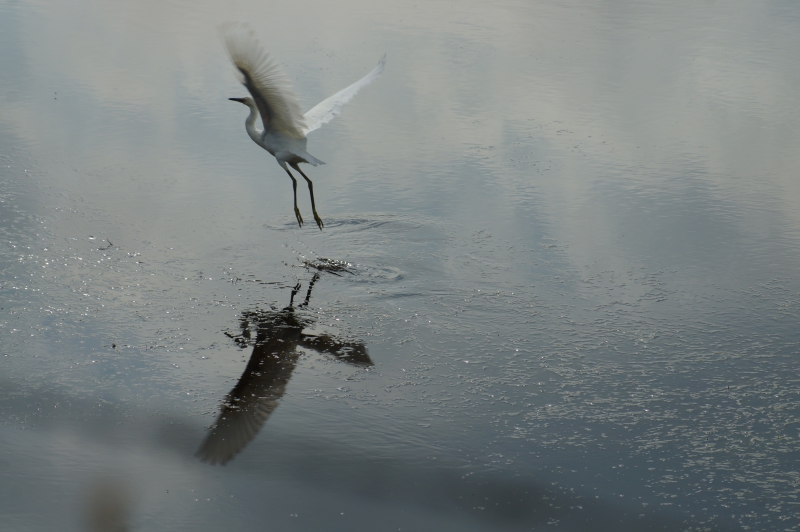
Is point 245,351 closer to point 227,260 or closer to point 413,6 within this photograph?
point 227,260

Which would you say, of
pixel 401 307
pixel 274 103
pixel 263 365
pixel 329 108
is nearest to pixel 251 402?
pixel 263 365

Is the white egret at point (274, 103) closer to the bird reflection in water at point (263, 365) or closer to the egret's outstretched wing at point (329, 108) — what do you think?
the egret's outstretched wing at point (329, 108)

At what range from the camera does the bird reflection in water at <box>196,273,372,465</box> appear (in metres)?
3.89

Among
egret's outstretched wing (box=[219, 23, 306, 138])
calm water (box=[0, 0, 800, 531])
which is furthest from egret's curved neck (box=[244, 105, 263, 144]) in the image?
calm water (box=[0, 0, 800, 531])

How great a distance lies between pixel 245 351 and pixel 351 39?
307 inches

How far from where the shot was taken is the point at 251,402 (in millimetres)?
Answer: 4160

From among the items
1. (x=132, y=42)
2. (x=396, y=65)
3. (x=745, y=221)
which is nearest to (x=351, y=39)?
(x=396, y=65)

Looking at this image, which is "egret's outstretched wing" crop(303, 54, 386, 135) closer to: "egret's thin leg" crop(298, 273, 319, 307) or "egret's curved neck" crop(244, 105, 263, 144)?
"egret's curved neck" crop(244, 105, 263, 144)

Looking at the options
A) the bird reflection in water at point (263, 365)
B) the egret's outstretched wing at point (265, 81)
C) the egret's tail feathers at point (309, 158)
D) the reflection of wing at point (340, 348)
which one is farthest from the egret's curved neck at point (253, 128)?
the reflection of wing at point (340, 348)

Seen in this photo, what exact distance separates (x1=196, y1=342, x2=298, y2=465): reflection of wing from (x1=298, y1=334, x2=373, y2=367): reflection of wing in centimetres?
14

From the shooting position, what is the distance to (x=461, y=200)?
686cm

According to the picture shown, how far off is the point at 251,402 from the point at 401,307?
1236 millimetres

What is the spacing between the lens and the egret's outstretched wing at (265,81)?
5.13m

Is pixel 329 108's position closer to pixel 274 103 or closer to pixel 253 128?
pixel 253 128
